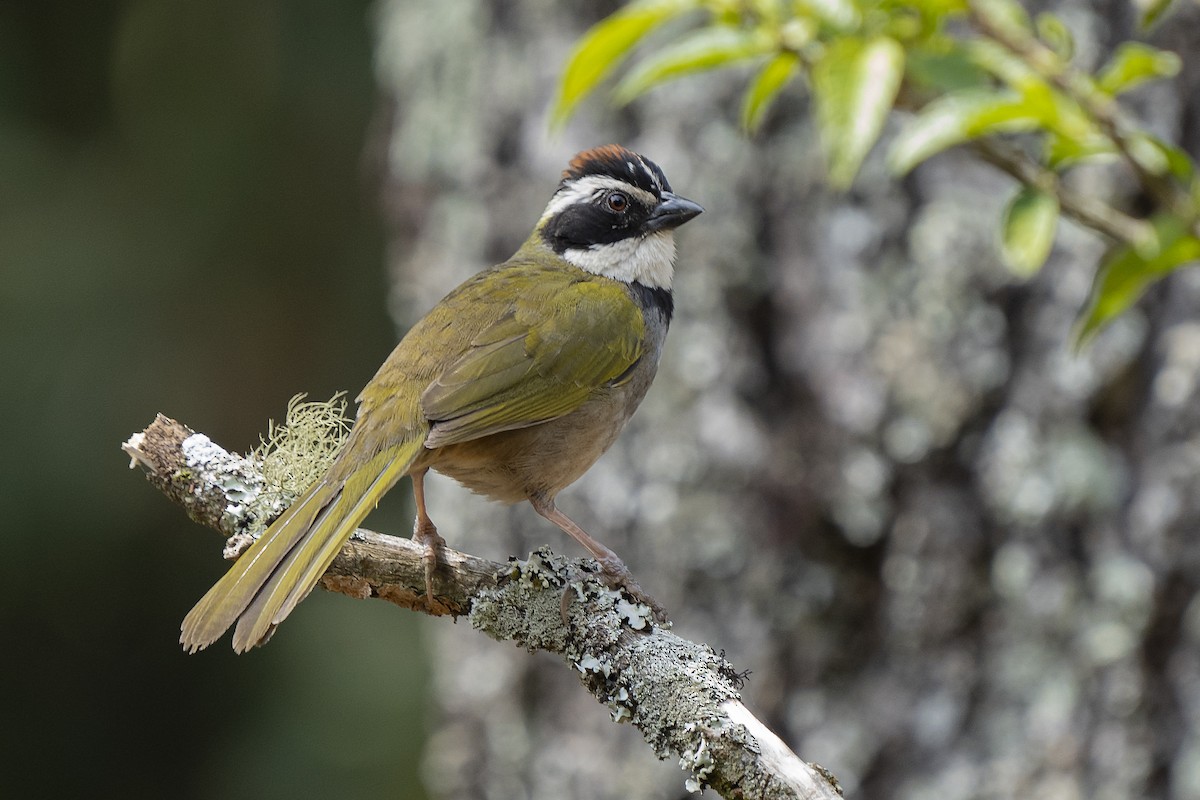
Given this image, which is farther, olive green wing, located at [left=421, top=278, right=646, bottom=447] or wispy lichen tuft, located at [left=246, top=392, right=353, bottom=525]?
olive green wing, located at [left=421, top=278, right=646, bottom=447]

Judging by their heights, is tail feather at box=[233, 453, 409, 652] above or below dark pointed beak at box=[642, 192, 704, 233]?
below

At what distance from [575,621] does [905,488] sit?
194 cm

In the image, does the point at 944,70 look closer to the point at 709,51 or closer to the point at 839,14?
the point at 839,14

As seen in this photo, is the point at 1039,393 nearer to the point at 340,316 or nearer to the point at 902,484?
the point at 902,484

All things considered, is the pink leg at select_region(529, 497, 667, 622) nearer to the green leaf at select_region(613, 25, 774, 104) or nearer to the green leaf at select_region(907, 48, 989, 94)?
the green leaf at select_region(613, 25, 774, 104)

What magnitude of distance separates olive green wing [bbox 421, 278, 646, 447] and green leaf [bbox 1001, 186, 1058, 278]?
3.41 feet

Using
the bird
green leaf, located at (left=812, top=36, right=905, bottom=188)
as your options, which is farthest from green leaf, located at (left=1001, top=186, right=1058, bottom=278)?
the bird

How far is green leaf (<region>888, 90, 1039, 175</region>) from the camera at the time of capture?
8.70 feet

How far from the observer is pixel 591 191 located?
4035 mm

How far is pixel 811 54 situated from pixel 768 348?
169 cm

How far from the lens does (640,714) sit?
245 cm

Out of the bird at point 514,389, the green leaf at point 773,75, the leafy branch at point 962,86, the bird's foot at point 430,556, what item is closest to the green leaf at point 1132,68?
the leafy branch at point 962,86

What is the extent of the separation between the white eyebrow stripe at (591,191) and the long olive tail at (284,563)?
1399mm

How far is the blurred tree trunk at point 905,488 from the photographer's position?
412 cm
